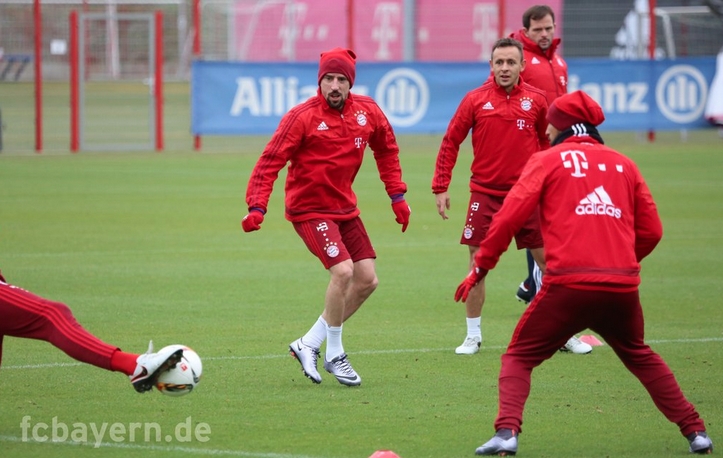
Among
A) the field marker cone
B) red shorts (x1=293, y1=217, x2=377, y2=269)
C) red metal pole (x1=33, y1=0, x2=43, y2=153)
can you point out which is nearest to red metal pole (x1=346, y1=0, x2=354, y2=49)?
red metal pole (x1=33, y1=0, x2=43, y2=153)

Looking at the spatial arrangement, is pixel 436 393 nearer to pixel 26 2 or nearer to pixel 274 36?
pixel 26 2

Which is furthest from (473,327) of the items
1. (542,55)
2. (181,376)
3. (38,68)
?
(38,68)

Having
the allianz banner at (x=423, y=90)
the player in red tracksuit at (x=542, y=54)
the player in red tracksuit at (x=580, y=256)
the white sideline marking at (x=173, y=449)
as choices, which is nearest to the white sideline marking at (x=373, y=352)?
the player in red tracksuit at (x=542, y=54)

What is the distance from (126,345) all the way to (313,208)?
6.66 ft

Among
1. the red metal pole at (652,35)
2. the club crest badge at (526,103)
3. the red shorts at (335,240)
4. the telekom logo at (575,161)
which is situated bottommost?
the red shorts at (335,240)

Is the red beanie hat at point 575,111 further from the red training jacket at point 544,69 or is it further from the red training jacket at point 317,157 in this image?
the red training jacket at point 544,69

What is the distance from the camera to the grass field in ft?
22.9

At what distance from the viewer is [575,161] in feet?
20.9

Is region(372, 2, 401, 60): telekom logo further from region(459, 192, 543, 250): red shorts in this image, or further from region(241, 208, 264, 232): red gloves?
region(241, 208, 264, 232): red gloves

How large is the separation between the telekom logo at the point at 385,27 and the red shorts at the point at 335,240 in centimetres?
2626

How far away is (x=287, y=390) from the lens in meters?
8.20

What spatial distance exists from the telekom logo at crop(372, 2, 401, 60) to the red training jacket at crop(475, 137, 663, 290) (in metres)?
28.5

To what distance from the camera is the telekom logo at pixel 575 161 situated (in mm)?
6352

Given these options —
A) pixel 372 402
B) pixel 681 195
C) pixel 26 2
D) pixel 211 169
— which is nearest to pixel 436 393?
pixel 372 402
